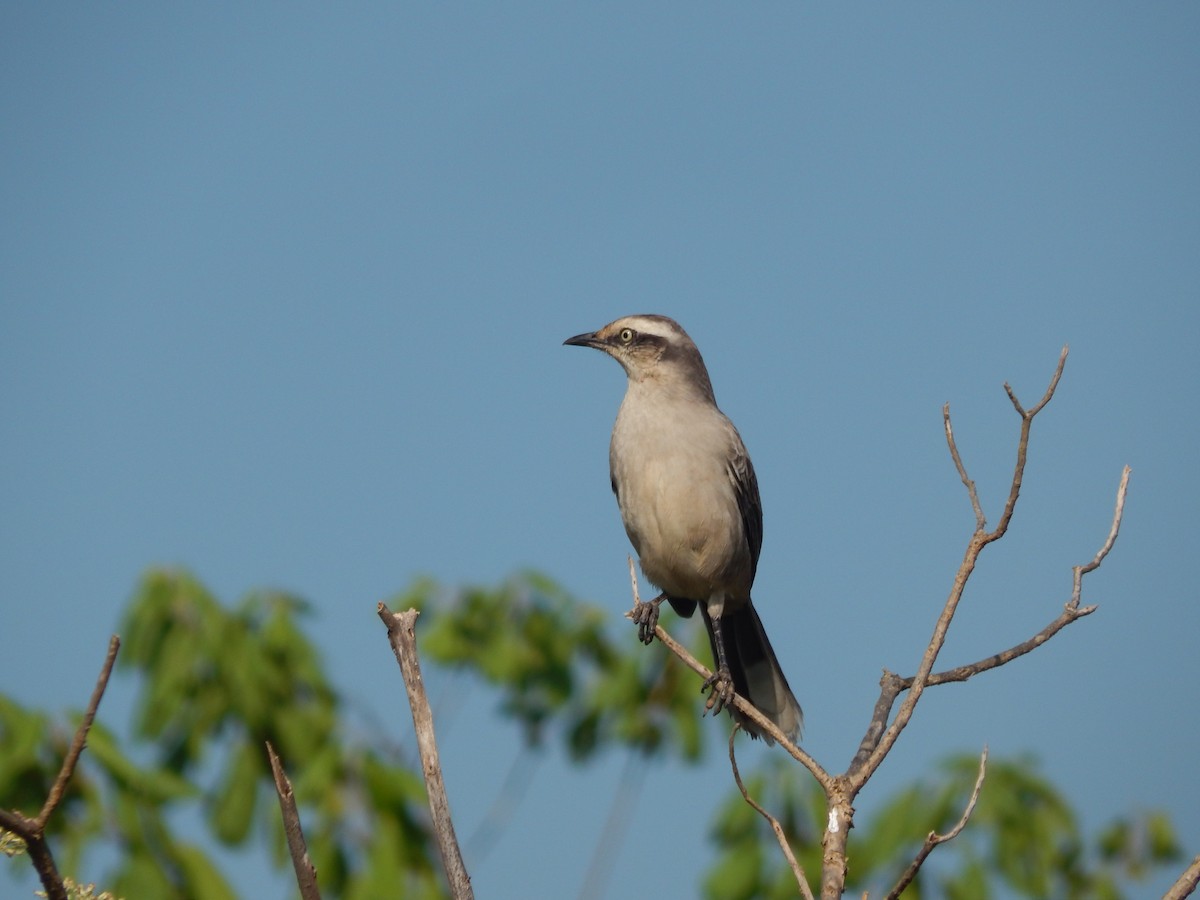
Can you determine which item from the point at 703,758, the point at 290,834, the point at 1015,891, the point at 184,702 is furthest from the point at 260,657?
the point at 290,834

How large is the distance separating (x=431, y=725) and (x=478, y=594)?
5.82m

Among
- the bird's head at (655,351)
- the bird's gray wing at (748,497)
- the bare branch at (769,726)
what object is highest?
the bird's head at (655,351)

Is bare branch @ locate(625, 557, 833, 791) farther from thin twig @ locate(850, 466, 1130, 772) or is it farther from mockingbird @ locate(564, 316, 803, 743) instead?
mockingbird @ locate(564, 316, 803, 743)

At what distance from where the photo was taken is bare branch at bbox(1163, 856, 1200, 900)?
9.53ft

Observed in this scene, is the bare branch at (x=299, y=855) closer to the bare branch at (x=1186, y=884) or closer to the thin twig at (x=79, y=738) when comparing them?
the thin twig at (x=79, y=738)

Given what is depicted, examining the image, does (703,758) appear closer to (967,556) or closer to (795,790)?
(795,790)

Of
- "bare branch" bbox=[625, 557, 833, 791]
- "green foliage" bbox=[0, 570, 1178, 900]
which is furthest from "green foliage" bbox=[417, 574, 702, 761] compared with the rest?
"bare branch" bbox=[625, 557, 833, 791]

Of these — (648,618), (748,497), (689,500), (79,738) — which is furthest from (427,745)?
(748,497)

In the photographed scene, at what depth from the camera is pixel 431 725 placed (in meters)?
3.23

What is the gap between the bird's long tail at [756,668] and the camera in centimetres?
751

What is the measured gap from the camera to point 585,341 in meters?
7.84

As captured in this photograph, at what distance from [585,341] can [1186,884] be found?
539 centimetres

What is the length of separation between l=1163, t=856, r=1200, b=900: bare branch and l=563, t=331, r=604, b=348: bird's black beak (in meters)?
5.26

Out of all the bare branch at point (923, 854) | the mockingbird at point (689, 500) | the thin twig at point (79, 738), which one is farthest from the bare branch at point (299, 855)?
the mockingbird at point (689, 500)
